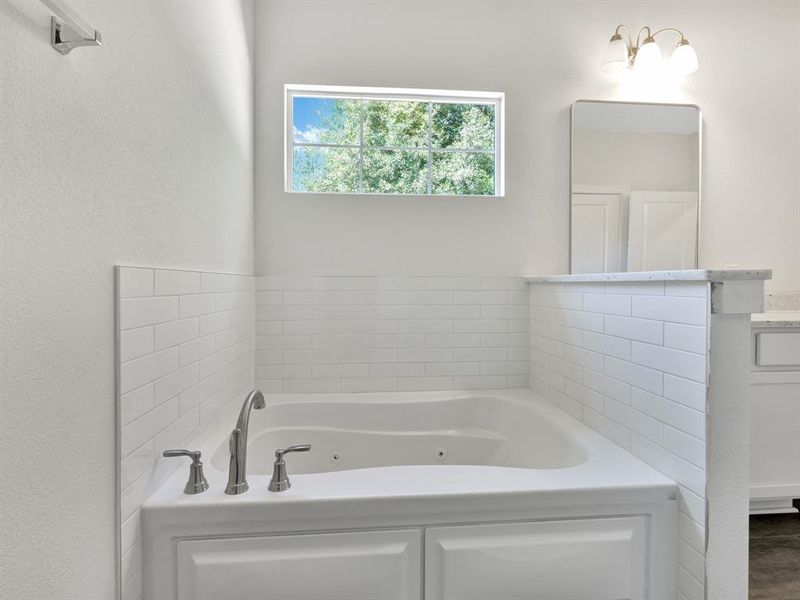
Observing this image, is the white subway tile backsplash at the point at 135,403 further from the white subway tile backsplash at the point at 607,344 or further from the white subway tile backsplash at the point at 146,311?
the white subway tile backsplash at the point at 607,344

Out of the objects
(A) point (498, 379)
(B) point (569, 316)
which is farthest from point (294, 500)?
(A) point (498, 379)

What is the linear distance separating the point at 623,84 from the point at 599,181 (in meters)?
0.58

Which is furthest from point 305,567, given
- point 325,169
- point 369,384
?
point 325,169

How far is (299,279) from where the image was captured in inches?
90.4

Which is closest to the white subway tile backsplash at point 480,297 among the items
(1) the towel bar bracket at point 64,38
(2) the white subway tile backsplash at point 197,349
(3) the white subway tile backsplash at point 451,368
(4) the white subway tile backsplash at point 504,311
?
(4) the white subway tile backsplash at point 504,311

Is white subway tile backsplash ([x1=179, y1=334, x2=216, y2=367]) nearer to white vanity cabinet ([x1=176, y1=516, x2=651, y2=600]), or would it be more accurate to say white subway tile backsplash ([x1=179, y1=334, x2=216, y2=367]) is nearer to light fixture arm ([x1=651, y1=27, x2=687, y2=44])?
white vanity cabinet ([x1=176, y1=516, x2=651, y2=600])

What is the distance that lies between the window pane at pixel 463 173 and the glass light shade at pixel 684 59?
3.45 ft

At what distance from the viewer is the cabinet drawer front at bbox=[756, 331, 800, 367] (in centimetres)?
205

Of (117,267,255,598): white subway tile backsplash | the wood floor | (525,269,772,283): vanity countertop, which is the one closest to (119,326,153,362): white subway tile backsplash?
(117,267,255,598): white subway tile backsplash

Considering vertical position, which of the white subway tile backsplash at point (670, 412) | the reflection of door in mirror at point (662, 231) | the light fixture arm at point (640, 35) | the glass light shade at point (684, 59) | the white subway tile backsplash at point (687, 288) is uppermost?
the light fixture arm at point (640, 35)

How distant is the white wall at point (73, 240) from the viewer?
2.27ft

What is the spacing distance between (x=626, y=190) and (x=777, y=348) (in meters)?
1.04

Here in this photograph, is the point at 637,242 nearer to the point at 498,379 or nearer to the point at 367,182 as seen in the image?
the point at 498,379

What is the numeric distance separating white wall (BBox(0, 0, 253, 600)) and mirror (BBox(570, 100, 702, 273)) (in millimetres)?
1953
